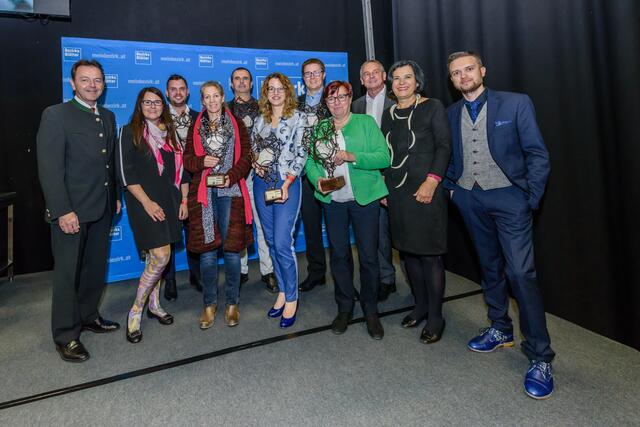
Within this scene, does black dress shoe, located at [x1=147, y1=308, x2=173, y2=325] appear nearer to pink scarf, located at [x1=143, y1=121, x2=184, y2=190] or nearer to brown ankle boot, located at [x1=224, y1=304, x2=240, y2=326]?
brown ankle boot, located at [x1=224, y1=304, x2=240, y2=326]

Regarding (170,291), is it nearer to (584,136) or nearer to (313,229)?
(313,229)

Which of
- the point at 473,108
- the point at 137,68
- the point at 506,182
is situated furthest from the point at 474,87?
the point at 137,68

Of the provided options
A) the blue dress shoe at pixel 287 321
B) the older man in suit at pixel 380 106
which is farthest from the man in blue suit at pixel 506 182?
the blue dress shoe at pixel 287 321

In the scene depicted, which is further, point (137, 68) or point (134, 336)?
point (137, 68)

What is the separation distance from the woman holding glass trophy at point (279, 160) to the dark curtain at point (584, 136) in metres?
1.68

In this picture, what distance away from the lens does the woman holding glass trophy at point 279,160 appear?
8.55ft

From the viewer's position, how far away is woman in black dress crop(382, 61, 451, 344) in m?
2.32

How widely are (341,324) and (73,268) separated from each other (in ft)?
5.71

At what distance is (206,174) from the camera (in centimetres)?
262

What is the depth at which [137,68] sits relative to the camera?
Answer: 409 cm

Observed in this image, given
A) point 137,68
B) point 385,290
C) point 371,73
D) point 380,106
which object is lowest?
point 385,290

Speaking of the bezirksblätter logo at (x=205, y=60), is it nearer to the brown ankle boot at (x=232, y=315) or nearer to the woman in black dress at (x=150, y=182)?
the woman in black dress at (x=150, y=182)

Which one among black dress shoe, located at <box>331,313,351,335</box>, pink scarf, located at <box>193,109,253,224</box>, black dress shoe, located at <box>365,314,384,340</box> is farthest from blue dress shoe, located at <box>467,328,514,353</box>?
pink scarf, located at <box>193,109,253,224</box>

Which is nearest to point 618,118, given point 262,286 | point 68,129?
point 262,286
